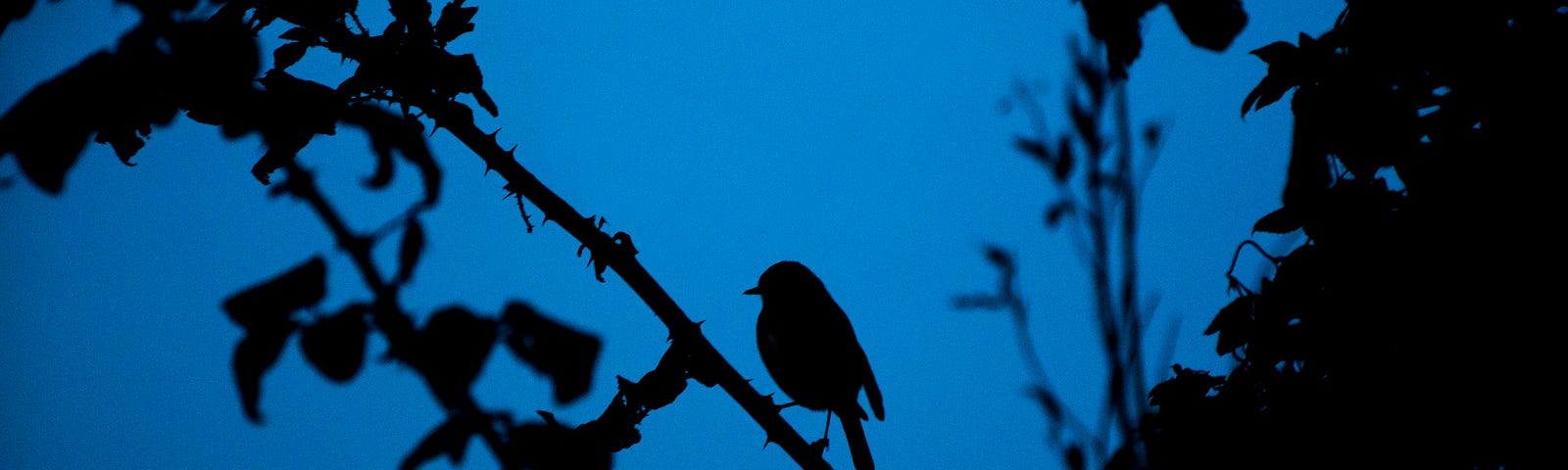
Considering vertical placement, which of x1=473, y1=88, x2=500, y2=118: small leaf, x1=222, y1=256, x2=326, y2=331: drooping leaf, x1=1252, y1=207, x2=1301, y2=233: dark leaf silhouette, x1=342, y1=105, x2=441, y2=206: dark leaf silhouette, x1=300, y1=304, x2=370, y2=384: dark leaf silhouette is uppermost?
x1=473, y1=88, x2=500, y2=118: small leaf

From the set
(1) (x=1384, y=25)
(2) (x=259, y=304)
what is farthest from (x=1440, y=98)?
(2) (x=259, y=304)

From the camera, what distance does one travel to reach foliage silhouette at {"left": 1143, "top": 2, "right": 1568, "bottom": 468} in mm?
1385

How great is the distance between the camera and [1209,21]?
76 centimetres

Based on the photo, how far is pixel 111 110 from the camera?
2.32ft

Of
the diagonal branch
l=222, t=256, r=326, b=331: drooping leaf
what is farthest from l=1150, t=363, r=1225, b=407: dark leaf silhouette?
l=222, t=256, r=326, b=331: drooping leaf

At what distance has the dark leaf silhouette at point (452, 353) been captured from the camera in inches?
30.3

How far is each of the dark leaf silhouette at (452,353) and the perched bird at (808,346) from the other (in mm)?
1878

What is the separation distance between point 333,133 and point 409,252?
240mm

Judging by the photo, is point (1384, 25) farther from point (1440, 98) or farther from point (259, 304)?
point (259, 304)

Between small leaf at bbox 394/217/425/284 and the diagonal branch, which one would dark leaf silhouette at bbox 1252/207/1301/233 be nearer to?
the diagonal branch

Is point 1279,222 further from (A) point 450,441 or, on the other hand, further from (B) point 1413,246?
(A) point 450,441

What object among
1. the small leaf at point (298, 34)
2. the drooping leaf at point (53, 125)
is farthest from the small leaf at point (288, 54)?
the drooping leaf at point (53, 125)

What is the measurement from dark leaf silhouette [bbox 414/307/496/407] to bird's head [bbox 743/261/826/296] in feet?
6.66

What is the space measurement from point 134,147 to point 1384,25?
5.27 ft
